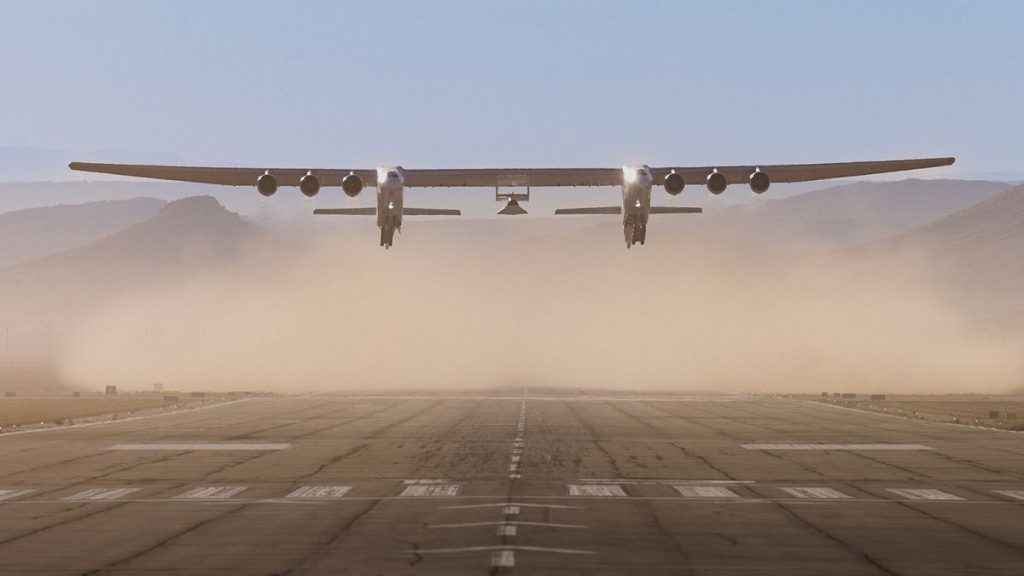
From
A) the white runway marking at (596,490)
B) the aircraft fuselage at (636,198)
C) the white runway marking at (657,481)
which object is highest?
the aircraft fuselage at (636,198)

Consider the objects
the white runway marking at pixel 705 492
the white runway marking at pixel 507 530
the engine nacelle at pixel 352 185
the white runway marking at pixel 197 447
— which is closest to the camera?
the white runway marking at pixel 507 530

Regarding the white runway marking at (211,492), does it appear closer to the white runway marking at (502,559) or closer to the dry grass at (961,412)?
the white runway marking at (502,559)

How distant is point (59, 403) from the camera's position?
92688 mm

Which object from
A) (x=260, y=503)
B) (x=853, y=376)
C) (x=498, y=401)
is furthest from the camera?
(x=853, y=376)

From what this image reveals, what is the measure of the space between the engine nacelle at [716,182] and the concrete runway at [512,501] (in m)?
8.70

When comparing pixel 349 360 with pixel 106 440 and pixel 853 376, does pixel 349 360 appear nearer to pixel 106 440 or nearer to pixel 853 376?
pixel 853 376

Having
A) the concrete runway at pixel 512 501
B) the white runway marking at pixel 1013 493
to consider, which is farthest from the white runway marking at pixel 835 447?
the white runway marking at pixel 1013 493

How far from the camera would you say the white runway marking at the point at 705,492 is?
99.0ft

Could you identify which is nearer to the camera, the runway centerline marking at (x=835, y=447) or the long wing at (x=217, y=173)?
the runway centerline marking at (x=835, y=447)

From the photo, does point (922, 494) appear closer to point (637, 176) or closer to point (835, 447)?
point (835, 447)

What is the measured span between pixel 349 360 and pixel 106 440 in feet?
441

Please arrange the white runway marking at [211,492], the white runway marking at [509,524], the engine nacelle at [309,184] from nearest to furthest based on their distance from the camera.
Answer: the white runway marking at [509,524], the white runway marking at [211,492], the engine nacelle at [309,184]

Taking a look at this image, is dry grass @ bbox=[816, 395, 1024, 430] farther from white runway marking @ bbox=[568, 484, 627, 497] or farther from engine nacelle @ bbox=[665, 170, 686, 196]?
white runway marking @ bbox=[568, 484, 627, 497]

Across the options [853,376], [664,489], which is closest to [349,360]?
[853,376]
